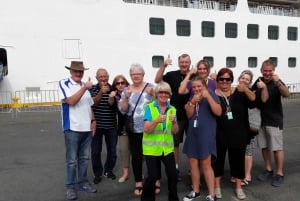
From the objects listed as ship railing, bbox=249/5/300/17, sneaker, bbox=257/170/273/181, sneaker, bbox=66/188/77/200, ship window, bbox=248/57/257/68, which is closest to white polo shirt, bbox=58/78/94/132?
sneaker, bbox=66/188/77/200

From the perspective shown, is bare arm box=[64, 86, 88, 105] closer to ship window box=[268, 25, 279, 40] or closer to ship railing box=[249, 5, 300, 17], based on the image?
ship window box=[268, 25, 279, 40]

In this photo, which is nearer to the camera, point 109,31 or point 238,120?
point 238,120

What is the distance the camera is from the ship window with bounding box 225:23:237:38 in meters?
19.0

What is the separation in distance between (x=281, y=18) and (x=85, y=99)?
786 inches

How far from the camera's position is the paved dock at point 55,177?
432 centimetres

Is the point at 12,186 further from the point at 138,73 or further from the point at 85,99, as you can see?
the point at 138,73

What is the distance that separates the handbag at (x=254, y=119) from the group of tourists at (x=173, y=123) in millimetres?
32

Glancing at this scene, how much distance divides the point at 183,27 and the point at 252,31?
16.9 feet

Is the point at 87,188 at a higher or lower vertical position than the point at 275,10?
lower

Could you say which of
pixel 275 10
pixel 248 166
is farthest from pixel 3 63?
pixel 275 10

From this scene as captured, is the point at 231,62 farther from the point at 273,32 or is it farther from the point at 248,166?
the point at 248,166

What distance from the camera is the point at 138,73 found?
4.17 m

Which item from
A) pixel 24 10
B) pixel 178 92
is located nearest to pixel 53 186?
pixel 178 92

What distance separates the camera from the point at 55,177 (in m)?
5.18
